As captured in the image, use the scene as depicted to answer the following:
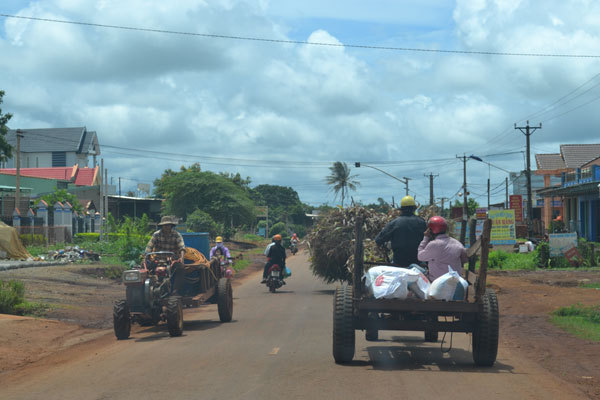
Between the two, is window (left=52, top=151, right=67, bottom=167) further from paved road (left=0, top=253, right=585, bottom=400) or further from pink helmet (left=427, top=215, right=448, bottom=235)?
pink helmet (left=427, top=215, right=448, bottom=235)

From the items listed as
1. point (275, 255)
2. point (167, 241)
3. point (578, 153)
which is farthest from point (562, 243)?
A: point (578, 153)

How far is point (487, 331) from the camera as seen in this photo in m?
8.18

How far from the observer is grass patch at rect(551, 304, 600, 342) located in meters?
12.2

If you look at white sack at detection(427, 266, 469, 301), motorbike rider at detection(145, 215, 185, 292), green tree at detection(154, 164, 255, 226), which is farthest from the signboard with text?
white sack at detection(427, 266, 469, 301)

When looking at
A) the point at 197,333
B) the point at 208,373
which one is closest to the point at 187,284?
the point at 197,333

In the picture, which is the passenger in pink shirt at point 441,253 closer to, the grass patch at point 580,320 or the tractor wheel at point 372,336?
the tractor wheel at point 372,336

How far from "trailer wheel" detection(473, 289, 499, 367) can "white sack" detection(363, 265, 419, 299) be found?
90 centimetres

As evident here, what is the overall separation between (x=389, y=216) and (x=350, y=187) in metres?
77.2

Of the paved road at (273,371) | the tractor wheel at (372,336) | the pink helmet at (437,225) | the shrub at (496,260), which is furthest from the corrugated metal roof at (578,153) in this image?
the pink helmet at (437,225)

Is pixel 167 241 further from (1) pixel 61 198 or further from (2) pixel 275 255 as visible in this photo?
(1) pixel 61 198

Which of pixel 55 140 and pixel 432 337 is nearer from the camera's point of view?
pixel 432 337

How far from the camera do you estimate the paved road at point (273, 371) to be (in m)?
6.95

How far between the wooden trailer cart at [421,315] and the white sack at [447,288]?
12 centimetres

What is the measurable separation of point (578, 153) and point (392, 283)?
220 feet
